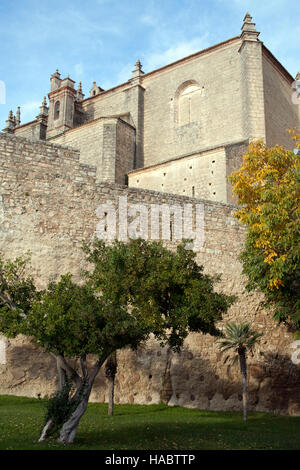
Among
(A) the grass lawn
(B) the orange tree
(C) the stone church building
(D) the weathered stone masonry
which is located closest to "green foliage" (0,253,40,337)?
(A) the grass lawn

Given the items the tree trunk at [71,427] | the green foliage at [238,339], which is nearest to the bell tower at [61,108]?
the green foliage at [238,339]

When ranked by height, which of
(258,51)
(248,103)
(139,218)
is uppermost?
(258,51)

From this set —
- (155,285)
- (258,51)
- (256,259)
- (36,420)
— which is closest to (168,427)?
(36,420)

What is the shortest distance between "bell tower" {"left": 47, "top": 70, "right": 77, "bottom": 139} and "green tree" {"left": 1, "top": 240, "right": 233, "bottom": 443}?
905 inches

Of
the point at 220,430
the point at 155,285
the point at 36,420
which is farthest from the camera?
the point at 220,430

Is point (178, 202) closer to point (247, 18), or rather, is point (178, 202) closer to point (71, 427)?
point (71, 427)

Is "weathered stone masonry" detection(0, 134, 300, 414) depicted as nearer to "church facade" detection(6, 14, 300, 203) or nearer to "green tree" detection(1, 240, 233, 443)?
"green tree" detection(1, 240, 233, 443)

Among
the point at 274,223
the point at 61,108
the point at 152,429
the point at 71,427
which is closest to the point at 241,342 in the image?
the point at 274,223

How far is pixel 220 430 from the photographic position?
9.98 meters

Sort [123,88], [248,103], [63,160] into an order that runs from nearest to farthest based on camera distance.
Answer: [63,160] < [248,103] < [123,88]

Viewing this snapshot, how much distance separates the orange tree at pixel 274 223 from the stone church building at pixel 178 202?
8.20ft

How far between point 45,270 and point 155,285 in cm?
519

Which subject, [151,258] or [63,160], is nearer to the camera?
[151,258]

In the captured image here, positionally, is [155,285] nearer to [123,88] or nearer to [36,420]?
[36,420]
